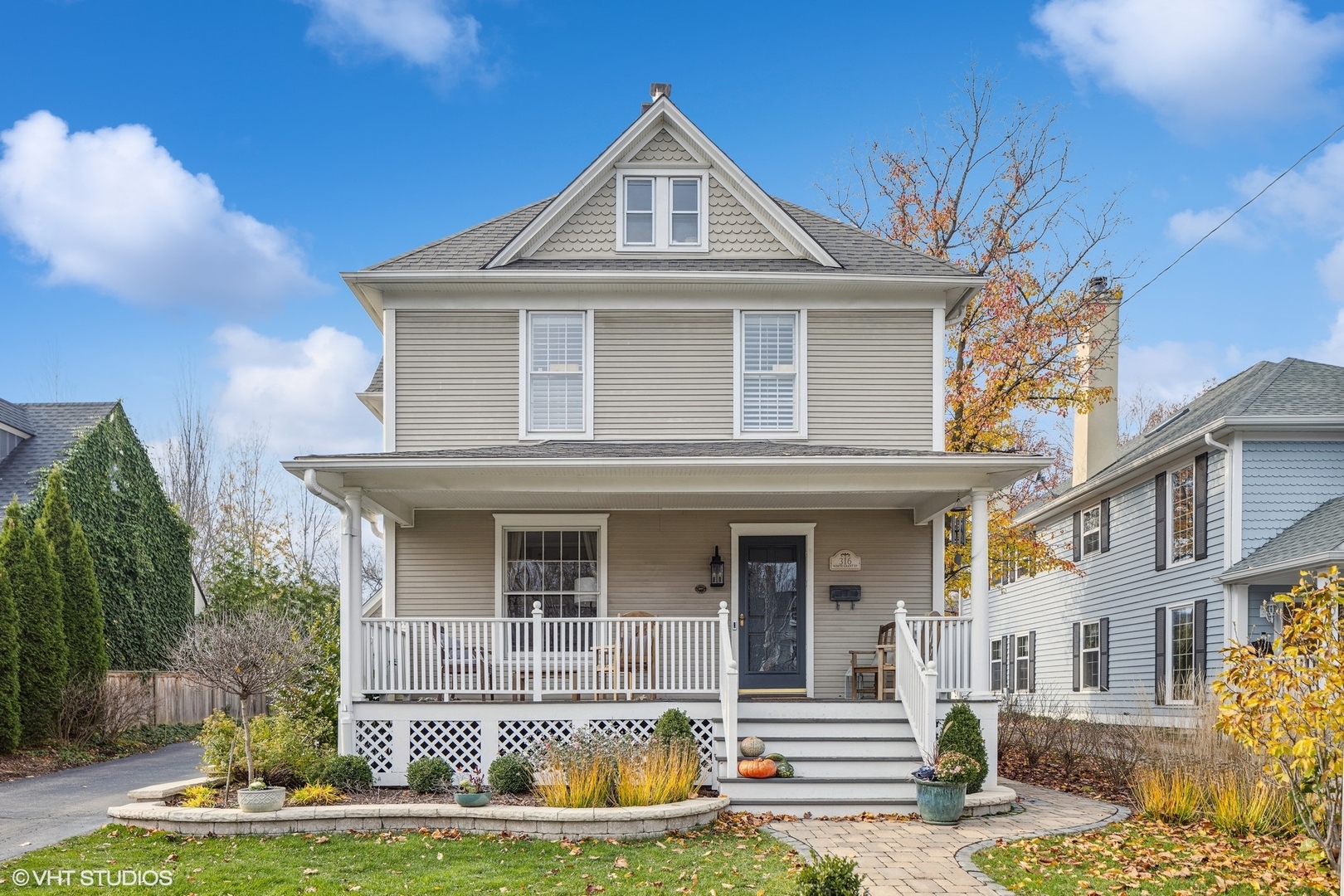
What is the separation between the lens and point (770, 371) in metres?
13.7

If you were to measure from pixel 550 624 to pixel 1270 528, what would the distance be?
10750mm

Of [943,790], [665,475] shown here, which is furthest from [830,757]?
[665,475]

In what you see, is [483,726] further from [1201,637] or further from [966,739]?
[1201,637]

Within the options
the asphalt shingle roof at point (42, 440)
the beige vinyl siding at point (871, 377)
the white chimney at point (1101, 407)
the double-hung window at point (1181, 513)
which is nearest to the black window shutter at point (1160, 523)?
the double-hung window at point (1181, 513)

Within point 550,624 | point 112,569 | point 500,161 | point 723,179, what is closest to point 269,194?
point 500,161

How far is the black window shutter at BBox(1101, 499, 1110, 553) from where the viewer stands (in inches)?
826

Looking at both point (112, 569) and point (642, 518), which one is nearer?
point (642, 518)

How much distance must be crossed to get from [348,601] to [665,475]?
372 centimetres

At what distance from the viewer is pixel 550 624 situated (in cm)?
1209

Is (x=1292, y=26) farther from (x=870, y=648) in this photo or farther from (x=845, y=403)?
(x=870, y=648)

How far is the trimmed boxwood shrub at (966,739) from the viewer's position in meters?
10.8

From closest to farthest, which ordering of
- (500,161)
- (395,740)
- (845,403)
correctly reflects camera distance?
(395,740) → (845,403) → (500,161)

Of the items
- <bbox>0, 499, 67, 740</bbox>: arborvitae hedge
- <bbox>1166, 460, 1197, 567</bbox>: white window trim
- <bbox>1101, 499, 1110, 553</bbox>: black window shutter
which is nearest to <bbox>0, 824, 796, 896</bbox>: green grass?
<bbox>0, 499, 67, 740</bbox>: arborvitae hedge

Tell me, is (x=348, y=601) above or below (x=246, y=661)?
above
